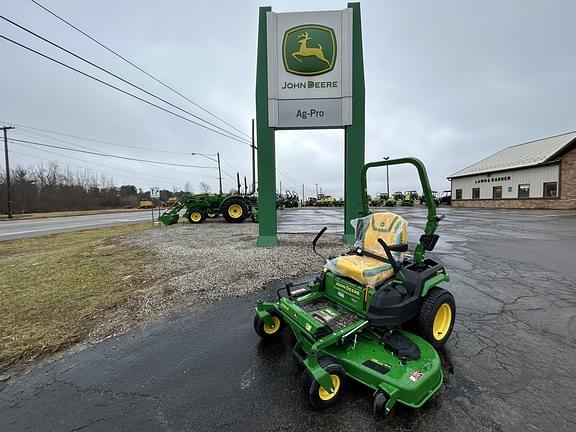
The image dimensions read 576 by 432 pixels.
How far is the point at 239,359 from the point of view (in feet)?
9.05

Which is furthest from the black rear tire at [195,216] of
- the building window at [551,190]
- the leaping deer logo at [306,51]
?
the building window at [551,190]

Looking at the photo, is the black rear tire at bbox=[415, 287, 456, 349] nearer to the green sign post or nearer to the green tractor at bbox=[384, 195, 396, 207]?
the green sign post

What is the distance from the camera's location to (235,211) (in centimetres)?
1534

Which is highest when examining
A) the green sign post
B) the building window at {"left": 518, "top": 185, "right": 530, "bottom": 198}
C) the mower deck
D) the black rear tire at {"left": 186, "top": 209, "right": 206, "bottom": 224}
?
the green sign post

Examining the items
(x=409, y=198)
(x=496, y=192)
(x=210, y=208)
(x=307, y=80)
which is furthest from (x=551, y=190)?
(x=210, y=208)

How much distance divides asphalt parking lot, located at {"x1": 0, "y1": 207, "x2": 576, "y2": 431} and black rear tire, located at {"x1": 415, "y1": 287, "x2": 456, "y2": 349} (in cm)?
16

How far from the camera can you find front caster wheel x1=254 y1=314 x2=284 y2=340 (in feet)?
9.95

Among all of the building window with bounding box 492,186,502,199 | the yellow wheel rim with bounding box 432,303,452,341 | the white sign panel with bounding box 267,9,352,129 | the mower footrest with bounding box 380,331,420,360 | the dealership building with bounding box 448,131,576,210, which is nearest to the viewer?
the mower footrest with bounding box 380,331,420,360

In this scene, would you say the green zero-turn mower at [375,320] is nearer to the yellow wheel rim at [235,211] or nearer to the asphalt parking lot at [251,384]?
the asphalt parking lot at [251,384]

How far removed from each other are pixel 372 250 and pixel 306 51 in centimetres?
722

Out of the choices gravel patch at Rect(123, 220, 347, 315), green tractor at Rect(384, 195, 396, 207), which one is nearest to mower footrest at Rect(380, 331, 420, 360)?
gravel patch at Rect(123, 220, 347, 315)

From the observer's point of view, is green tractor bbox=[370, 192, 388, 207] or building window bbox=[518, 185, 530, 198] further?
green tractor bbox=[370, 192, 388, 207]

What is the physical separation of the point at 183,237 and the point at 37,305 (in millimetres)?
6382

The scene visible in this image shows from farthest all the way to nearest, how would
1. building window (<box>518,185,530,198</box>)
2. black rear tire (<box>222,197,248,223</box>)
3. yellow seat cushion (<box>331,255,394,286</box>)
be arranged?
building window (<box>518,185,530,198</box>) → black rear tire (<box>222,197,248,223</box>) → yellow seat cushion (<box>331,255,394,286</box>)
